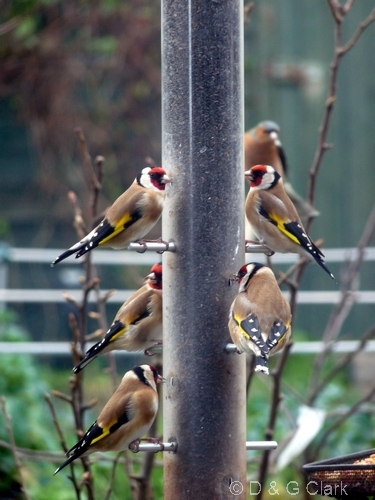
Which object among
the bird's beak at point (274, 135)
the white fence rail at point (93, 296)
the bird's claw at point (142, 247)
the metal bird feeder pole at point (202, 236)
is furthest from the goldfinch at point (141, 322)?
the white fence rail at point (93, 296)

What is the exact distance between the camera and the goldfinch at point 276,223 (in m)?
4.19

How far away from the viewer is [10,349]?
859 cm

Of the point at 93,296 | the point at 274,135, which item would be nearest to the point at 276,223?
the point at 274,135

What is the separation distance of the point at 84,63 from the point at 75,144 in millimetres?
1118

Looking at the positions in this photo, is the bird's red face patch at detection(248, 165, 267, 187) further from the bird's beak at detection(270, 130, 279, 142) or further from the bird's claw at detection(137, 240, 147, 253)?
the bird's beak at detection(270, 130, 279, 142)

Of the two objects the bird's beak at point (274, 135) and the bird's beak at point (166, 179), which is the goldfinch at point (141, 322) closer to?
the bird's beak at point (166, 179)

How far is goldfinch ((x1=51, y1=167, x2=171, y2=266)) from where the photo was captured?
12.9ft

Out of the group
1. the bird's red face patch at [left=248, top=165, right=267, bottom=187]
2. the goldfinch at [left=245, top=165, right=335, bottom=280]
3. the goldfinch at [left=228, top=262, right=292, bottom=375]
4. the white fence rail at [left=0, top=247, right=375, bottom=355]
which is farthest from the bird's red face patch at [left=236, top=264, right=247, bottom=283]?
the white fence rail at [left=0, top=247, right=375, bottom=355]

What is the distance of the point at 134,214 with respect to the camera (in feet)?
13.4

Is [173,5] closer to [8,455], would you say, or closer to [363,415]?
[8,455]

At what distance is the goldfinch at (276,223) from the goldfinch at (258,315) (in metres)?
0.26

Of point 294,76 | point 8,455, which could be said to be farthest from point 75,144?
point 8,455

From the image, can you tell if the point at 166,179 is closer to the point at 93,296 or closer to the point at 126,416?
the point at 126,416

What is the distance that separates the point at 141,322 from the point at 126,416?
0.45 m
